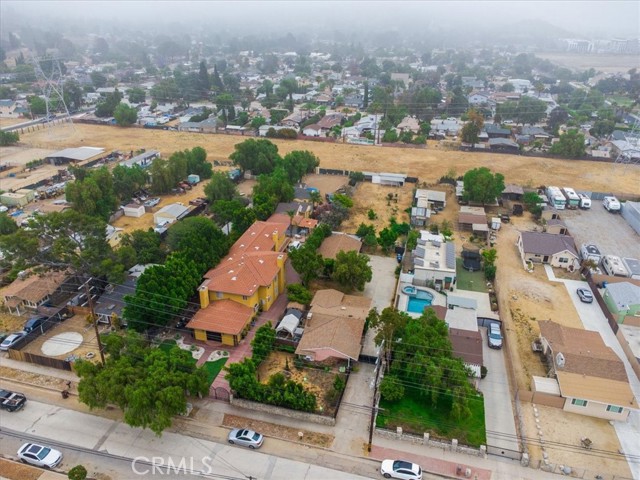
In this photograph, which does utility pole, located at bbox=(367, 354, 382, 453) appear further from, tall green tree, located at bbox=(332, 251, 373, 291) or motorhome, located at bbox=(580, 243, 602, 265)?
motorhome, located at bbox=(580, 243, 602, 265)

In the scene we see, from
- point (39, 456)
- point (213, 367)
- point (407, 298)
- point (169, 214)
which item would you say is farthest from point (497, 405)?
point (169, 214)

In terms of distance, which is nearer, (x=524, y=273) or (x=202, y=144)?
(x=524, y=273)

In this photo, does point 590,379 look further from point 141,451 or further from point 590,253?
point 141,451

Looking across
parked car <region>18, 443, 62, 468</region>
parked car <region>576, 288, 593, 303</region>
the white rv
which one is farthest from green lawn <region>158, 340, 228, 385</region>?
the white rv

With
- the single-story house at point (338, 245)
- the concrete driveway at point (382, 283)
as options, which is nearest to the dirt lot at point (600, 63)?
the concrete driveway at point (382, 283)

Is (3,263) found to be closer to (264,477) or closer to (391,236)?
(264,477)

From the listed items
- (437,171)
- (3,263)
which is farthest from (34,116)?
(437,171)

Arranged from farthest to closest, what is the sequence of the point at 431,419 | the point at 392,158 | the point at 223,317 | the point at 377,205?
1. the point at 392,158
2. the point at 377,205
3. the point at 223,317
4. the point at 431,419
